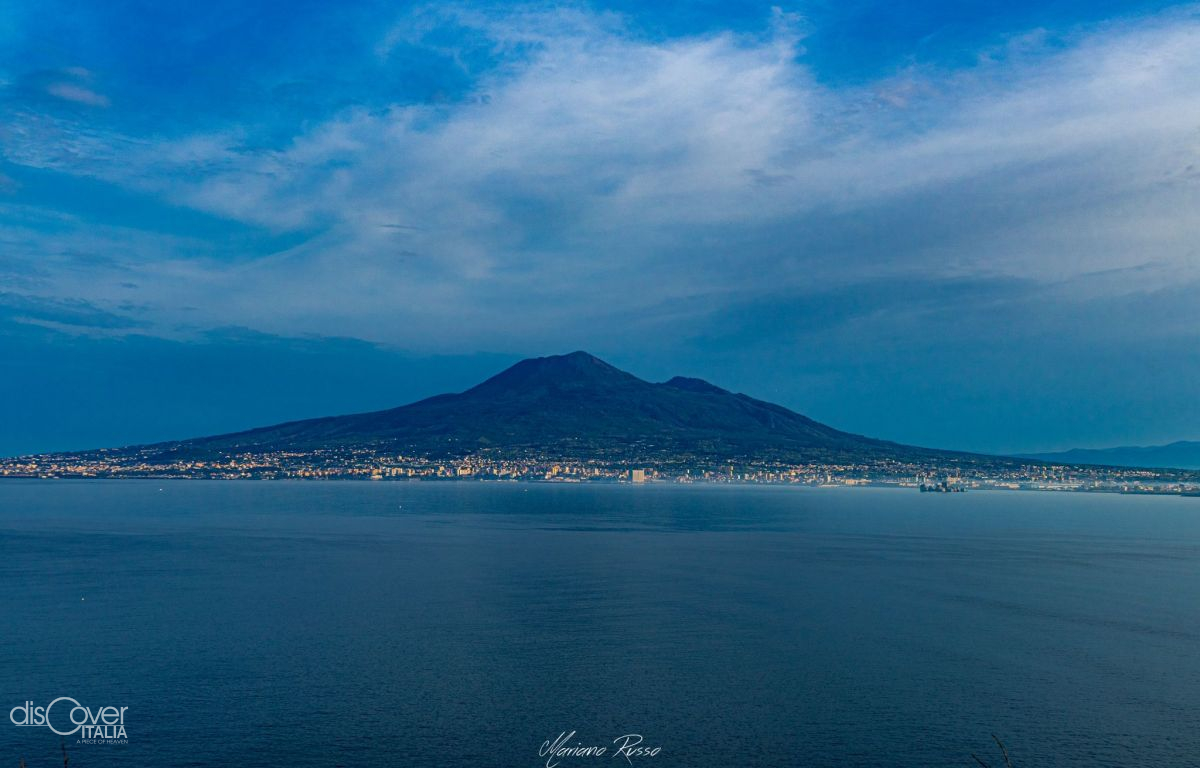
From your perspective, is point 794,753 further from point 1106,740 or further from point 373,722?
point 373,722
